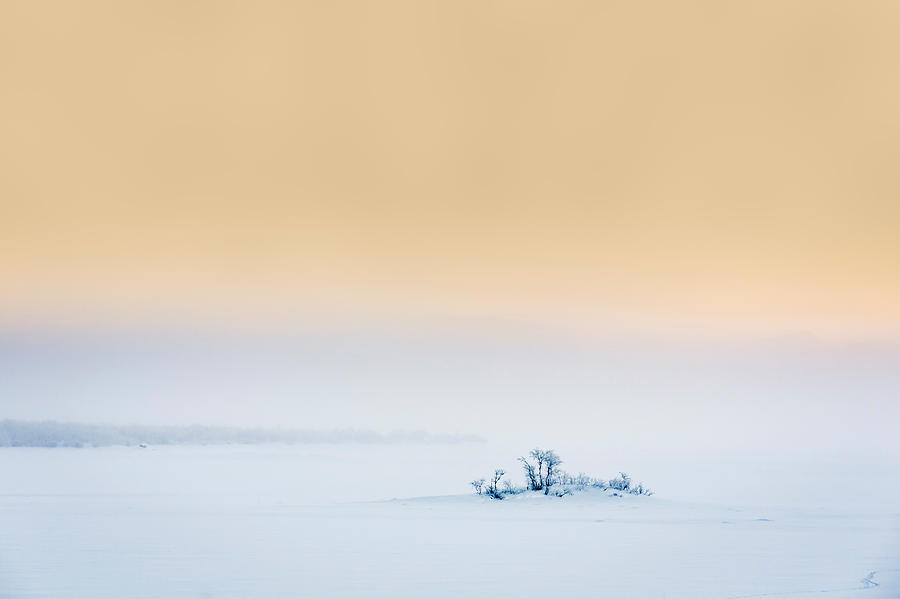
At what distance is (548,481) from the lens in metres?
20.5

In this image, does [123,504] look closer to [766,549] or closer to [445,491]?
[445,491]

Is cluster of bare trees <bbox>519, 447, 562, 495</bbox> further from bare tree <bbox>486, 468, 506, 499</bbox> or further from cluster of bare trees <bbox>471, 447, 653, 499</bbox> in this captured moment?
bare tree <bbox>486, 468, 506, 499</bbox>

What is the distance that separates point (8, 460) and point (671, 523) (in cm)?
2290

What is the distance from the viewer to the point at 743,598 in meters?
10.8

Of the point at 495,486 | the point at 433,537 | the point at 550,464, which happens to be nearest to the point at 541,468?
the point at 550,464

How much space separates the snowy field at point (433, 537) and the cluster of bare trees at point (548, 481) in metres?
0.36

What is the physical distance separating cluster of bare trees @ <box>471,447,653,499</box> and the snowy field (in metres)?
0.36

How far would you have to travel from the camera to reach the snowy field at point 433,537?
11422 millimetres

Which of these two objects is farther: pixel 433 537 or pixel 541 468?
pixel 541 468

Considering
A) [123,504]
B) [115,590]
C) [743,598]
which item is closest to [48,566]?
[115,590]

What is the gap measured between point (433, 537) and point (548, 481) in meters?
6.06

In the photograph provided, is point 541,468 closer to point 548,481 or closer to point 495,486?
point 548,481

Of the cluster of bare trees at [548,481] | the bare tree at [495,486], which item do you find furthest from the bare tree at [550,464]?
the bare tree at [495,486]

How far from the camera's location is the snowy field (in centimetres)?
1142
